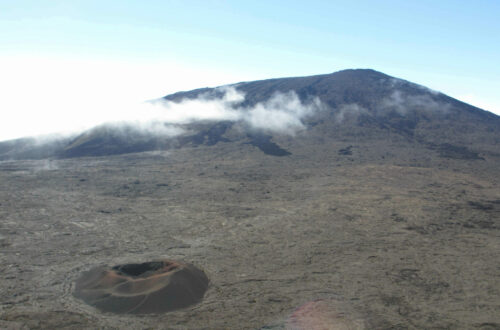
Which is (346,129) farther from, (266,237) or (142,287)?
(142,287)

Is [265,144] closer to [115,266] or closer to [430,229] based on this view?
[430,229]

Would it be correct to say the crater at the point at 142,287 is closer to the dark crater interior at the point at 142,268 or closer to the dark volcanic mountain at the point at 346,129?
the dark crater interior at the point at 142,268

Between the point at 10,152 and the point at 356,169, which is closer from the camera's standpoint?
the point at 356,169

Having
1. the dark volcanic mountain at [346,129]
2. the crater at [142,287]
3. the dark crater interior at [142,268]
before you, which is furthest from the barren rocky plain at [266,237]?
the dark volcanic mountain at [346,129]

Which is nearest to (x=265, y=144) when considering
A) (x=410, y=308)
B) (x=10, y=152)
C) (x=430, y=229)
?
(x=430, y=229)

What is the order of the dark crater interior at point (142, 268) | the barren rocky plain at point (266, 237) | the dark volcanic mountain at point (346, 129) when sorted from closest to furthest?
1. the barren rocky plain at point (266, 237)
2. the dark crater interior at point (142, 268)
3. the dark volcanic mountain at point (346, 129)
